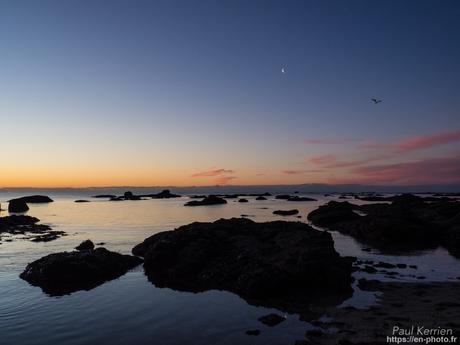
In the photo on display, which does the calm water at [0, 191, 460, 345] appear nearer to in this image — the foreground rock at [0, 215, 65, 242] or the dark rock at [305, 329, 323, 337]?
the dark rock at [305, 329, 323, 337]

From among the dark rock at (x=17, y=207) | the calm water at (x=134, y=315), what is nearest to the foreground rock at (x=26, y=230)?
the calm water at (x=134, y=315)

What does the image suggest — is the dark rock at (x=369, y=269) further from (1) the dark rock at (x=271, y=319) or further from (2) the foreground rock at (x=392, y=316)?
(1) the dark rock at (x=271, y=319)

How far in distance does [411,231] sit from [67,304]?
31.8 m

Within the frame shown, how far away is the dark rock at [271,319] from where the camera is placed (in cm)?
1460

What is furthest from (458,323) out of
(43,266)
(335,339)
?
(43,266)

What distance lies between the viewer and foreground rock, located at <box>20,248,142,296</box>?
2072cm

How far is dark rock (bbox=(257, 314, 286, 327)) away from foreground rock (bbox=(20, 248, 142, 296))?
32.8 feet

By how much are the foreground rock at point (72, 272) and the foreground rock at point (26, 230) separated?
16550 millimetres

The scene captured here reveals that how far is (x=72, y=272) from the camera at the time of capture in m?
21.7

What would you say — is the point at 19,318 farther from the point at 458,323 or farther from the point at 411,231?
the point at 411,231

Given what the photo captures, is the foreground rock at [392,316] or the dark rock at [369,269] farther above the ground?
the foreground rock at [392,316]

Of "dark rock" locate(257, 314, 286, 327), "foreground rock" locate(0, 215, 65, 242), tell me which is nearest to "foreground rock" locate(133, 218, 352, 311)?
"dark rock" locate(257, 314, 286, 327)

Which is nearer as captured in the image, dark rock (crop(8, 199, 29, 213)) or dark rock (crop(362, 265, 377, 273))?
dark rock (crop(362, 265, 377, 273))

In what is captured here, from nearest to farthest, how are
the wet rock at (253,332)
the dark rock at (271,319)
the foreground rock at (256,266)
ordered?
the wet rock at (253,332) < the dark rock at (271,319) < the foreground rock at (256,266)
